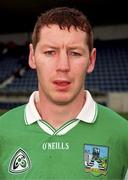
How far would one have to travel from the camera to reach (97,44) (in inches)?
787

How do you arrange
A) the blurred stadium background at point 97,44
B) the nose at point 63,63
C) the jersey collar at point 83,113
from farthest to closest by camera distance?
the blurred stadium background at point 97,44
the jersey collar at point 83,113
the nose at point 63,63

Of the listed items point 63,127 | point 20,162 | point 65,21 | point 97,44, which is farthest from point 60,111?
point 97,44

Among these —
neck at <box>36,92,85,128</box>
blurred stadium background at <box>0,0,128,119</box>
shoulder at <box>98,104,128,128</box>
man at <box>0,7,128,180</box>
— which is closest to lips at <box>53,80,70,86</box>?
man at <box>0,7,128,180</box>

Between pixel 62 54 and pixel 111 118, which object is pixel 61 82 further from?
pixel 111 118

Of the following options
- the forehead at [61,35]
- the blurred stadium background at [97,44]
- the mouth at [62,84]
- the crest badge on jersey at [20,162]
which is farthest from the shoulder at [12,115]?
the blurred stadium background at [97,44]

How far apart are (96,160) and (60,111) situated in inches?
11.0

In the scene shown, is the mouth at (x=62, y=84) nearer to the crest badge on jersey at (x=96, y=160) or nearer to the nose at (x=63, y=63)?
the nose at (x=63, y=63)

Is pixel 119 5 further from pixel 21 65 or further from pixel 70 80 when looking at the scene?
pixel 70 80

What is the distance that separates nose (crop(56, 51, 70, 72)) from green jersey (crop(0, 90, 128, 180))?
0.26 metres

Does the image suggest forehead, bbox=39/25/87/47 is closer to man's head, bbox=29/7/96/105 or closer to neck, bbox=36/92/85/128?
man's head, bbox=29/7/96/105

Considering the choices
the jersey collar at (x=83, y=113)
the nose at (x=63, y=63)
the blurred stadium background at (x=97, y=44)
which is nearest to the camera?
the nose at (x=63, y=63)

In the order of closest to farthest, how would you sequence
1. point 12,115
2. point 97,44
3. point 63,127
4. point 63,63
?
point 63,63, point 63,127, point 12,115, point 97,44

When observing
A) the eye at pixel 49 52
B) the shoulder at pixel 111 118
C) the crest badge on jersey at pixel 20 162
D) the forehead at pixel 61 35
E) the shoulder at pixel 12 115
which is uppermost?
the forehead at pixel 61 35

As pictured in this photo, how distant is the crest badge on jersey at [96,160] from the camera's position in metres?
1.73
